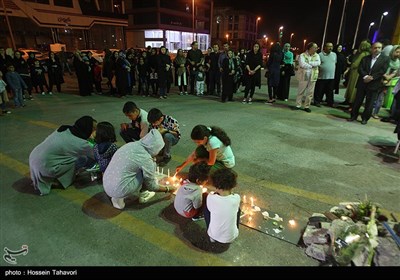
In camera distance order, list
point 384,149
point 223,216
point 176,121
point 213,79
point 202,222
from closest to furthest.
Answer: point 223,216 → point 202,222 → point 176,121 → point 384,149 → point 213,79

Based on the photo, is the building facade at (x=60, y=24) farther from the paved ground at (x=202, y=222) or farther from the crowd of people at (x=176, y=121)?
the paved ground at (x=202, y=222)

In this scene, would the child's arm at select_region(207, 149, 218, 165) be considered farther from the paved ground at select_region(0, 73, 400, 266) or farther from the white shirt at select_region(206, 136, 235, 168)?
the paved ground at select_region(0, 73, 400, 266)

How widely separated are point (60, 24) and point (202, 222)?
103ft

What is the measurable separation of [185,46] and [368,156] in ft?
146

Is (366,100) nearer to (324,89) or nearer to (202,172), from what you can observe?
(324,89)

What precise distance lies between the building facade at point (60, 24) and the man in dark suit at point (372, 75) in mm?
24391

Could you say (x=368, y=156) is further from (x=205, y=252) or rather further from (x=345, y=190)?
(x=205, y=252)

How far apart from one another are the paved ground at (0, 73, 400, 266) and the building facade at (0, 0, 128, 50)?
22.2 metres

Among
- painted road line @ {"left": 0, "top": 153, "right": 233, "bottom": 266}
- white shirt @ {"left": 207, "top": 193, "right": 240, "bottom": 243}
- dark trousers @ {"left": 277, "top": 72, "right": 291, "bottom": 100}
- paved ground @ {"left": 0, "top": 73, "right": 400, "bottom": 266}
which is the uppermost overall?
dark trousers @ {"left": 277, "top": 72, "right": 291, "bottom": 100}

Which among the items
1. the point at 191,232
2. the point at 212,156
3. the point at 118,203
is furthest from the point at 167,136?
the point at 191,232

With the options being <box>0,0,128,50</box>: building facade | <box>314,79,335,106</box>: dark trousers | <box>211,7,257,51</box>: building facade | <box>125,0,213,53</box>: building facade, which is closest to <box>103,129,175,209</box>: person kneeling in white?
<box>314,79,335,106</box>: dark trousers

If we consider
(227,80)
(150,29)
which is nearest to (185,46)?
(150,29)

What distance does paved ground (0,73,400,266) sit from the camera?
2.56 metres

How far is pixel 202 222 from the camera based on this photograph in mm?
3068
